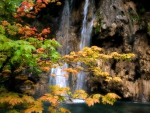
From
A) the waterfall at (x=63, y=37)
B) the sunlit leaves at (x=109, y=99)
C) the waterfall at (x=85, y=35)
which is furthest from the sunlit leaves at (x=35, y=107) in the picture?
the waterfall at (x=63, y=37)

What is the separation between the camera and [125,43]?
1441cm

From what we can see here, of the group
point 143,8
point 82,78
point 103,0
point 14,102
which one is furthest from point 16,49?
point 143,8

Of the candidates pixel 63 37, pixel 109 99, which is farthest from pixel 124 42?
pixel 109 99

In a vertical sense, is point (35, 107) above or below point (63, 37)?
below

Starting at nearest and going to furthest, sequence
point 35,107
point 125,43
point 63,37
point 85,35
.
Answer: point 35,107 < point 125,43 < point 85,35 < point 63,37

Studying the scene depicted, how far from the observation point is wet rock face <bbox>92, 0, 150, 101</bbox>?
14.0 meters

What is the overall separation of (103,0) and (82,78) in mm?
6803

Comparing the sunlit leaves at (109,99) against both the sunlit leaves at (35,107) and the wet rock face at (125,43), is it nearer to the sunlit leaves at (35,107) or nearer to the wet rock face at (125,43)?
the sunlit leaves at (35,107)

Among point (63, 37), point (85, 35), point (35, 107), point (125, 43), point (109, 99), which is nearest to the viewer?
point (35, 107)

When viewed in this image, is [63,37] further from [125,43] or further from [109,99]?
[109,99]

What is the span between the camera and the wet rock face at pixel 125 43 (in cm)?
1403

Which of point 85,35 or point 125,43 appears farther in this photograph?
point 85,35

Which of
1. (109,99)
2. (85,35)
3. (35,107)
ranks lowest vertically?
(35,107)

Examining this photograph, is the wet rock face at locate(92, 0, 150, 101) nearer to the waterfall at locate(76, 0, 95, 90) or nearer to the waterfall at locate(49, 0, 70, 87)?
the waterfall at locate(76, 0, 95, 90)
